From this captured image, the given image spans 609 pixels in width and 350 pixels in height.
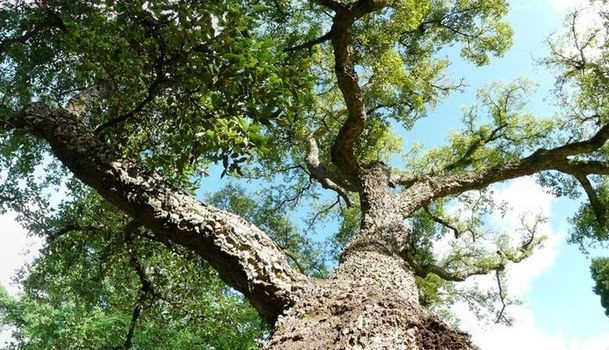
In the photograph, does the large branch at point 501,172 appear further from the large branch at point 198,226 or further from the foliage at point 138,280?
the foliage at point 138,280

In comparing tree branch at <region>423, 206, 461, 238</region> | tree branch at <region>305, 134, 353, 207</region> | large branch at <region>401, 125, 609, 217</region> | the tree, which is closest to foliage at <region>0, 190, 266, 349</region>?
the tree

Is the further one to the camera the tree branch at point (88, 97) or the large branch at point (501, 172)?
the large branch at point (501, 172)

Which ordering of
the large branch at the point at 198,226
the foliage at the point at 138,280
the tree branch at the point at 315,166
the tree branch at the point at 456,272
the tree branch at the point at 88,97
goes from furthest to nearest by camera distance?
the tree branch at the point at 456,272, the tree branch at the point at 315,166, the foliage at the point at 138,280, the tree branch at the point at 88,97, the large branch at the point at 198,226

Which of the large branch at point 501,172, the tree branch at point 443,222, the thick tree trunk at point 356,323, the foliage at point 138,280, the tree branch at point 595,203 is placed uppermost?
the tree branch at point 443,222

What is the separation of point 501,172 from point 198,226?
639 cm

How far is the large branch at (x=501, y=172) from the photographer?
25.2 ft

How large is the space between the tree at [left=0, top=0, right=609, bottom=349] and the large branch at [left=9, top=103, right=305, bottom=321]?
2 centimetres

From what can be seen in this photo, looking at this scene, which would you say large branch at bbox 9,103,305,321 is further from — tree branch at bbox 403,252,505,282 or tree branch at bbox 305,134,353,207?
tree branch at bbox 403,252,505,282

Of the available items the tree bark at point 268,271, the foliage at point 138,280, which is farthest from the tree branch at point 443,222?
the tree bark at point 268,271

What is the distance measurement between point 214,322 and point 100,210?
3623 millimetres

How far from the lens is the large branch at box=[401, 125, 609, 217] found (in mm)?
7676

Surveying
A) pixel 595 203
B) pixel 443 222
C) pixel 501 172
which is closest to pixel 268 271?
pixel 501 172

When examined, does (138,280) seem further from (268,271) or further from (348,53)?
(268,271)

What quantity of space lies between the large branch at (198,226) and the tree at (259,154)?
2 centimetres
